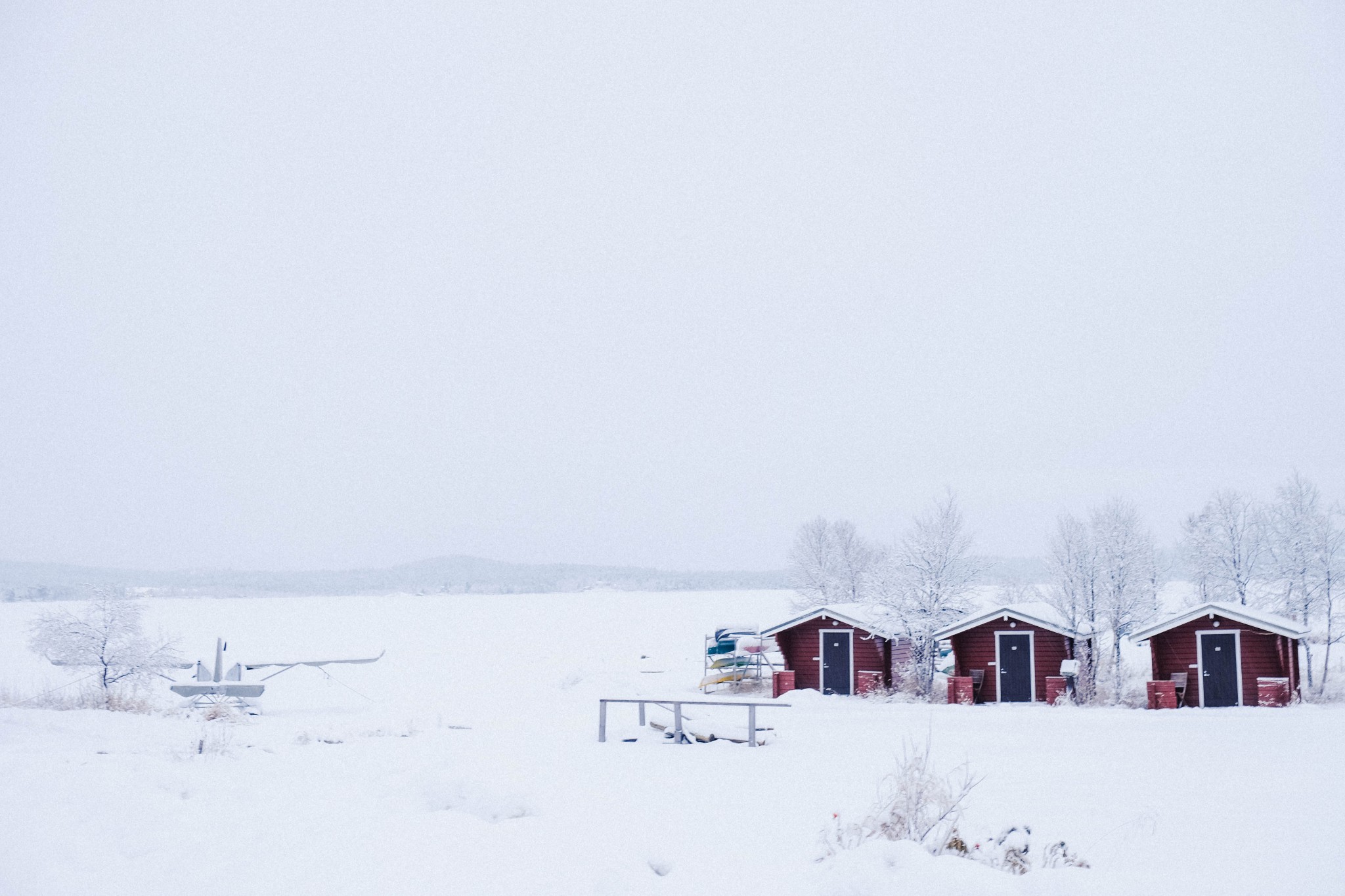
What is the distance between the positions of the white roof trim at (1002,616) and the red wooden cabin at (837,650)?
7.35 feet

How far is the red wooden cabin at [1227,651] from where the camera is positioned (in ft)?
78.0

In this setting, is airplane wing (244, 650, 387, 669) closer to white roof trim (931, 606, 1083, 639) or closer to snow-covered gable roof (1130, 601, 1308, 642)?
white roof trim (931, 606, 1083, 639)

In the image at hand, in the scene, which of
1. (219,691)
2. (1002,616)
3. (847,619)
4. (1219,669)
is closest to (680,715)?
(219,691)

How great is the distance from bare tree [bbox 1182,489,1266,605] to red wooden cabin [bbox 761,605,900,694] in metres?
14.6

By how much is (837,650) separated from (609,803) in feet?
66.5

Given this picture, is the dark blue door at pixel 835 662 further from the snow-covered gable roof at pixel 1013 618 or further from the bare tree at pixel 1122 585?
the bare tree at pixel 1122 585

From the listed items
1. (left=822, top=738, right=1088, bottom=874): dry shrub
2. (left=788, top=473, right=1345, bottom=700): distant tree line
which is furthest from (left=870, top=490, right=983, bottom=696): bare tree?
(left=822, top=738, right=1088, bottom=874): dry shrub

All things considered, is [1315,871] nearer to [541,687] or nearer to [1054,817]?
[1054,817]

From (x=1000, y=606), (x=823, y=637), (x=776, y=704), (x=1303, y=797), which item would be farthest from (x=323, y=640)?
(x=1303, y=797)

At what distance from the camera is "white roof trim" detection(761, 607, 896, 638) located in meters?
28.2

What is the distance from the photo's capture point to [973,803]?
391 inches

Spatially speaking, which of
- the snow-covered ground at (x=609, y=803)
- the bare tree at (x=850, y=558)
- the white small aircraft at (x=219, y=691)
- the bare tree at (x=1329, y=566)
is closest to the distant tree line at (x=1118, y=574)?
the bare tree at (x=1329, y=566)

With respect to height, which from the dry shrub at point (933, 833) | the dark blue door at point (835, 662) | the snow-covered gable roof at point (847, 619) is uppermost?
the snow-covered gable roof at point (847, 619)

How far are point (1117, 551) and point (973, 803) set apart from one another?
24554 mm
